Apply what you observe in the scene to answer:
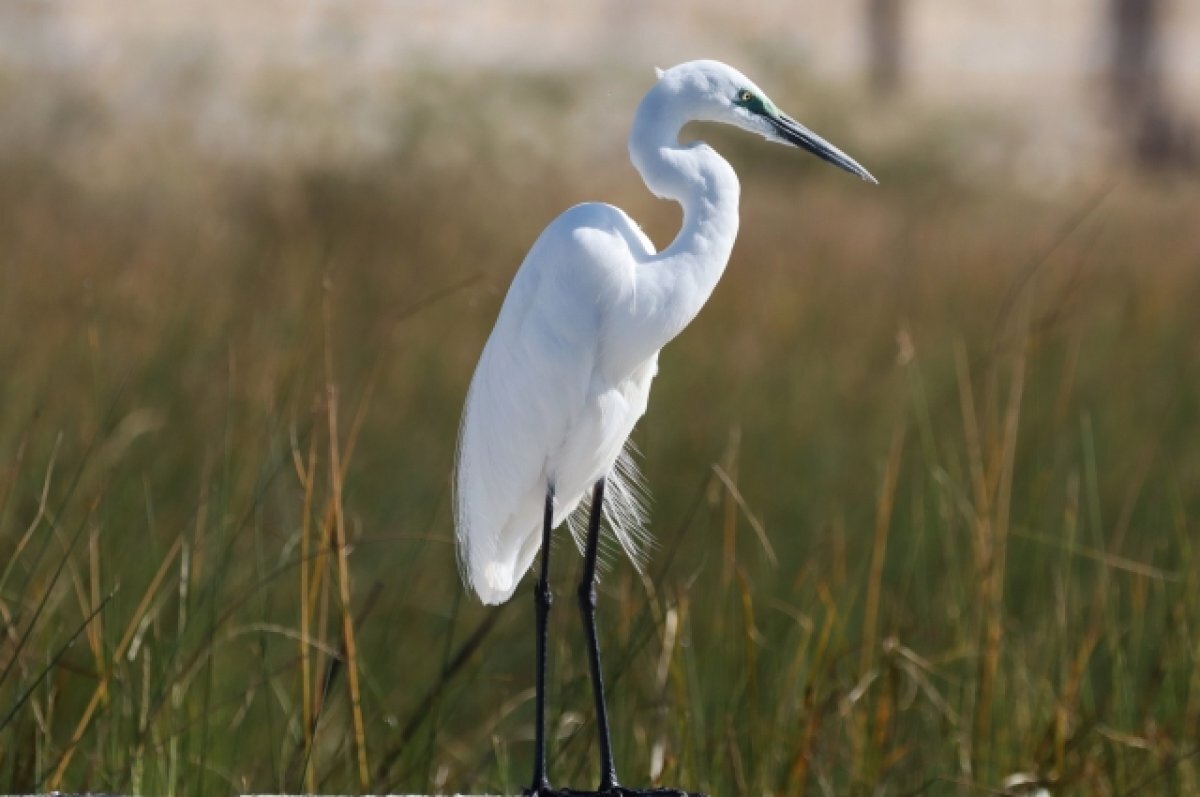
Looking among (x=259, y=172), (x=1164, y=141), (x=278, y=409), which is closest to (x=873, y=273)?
(x=259, y=172)

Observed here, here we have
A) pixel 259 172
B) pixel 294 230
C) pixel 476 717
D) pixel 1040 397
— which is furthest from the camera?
pixel 259 172

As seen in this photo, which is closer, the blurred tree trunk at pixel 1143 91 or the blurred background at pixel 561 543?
the blurred background at pixel 561 543

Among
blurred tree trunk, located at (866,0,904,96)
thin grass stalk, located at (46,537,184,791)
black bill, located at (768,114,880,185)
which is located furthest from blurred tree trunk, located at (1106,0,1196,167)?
thin grass stalk, located at (46,537,184,791)

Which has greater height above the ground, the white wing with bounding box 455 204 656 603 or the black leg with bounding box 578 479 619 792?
the white wing with bounding box 455 204 656 603

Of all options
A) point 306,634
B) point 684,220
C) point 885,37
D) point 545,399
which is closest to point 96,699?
point 306,634

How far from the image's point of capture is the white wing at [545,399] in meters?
1.88

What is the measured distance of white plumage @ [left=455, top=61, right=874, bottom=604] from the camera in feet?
5.95

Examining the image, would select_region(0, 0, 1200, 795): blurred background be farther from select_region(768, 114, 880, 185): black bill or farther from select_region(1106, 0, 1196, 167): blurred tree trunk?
select_region(1106, 0, 1196, 167): blurred tree trunk

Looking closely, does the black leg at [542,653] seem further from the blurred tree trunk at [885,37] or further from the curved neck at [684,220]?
the blurred tree trunk at [885,37]

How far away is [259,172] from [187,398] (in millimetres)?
3842

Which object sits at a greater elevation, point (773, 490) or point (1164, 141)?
point (1164, 141)

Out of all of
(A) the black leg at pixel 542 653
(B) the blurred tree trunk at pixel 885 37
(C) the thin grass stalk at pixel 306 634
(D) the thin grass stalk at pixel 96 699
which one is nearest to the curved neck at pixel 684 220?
(A) the black leg at pixel 542 653

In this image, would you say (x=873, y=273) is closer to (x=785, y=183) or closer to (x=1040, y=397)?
(x=1040, y=397)

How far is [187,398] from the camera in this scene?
12.6 ft
